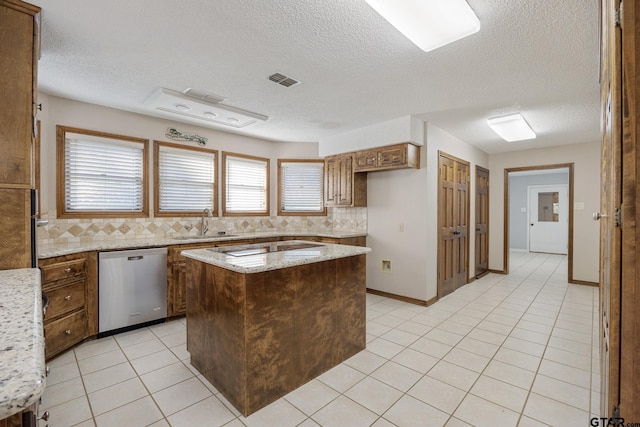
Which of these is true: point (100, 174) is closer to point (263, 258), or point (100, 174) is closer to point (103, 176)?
point (103, 176)

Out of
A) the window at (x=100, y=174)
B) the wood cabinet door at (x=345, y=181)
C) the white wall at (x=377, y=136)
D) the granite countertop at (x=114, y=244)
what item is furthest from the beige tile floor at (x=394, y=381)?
the white wall at (x=377, y=136)

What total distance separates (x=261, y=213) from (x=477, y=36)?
3995 mm

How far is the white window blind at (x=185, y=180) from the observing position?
4066mm

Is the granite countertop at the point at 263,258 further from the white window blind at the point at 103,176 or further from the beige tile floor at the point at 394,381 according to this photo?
the white window blind at the point at 103,176

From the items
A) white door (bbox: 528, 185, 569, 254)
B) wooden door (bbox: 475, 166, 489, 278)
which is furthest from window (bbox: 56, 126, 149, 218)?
white door (bbox: 528, 185, 569, 254)

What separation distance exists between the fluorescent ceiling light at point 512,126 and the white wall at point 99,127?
3658mm

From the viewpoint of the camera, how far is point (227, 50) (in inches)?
92.1

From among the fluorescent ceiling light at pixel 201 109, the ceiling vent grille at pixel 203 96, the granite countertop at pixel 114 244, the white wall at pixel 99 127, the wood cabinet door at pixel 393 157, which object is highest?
the ceiling vent grille at pixel 203 96

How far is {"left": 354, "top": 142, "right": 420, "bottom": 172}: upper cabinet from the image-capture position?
3.93 m

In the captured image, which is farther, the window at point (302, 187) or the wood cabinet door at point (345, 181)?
the window at point (302, 187)

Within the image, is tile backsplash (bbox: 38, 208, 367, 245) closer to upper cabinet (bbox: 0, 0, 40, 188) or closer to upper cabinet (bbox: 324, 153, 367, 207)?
upper cabinet (bbox: 324, 153, 367, 207)

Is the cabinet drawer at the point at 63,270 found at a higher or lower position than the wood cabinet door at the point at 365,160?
lower

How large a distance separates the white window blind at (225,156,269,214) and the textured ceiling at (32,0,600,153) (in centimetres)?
139

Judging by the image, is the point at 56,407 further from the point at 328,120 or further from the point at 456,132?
the point at 456,132
